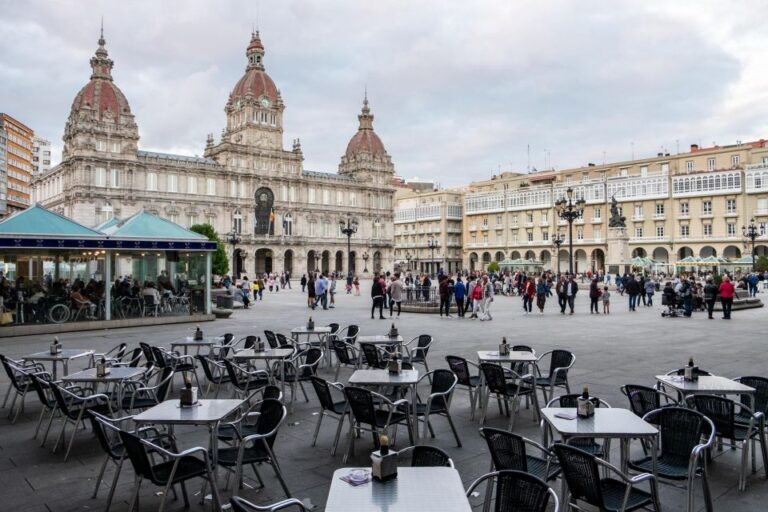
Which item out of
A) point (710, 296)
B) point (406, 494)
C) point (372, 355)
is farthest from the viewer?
point (710, 296)

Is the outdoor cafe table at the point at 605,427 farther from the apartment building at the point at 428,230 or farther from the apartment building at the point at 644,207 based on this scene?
the apartment building at the point at 428,230

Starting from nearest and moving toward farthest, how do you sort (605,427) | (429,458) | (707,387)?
(429,458), (605,427), (707,387)

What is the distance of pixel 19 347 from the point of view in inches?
513

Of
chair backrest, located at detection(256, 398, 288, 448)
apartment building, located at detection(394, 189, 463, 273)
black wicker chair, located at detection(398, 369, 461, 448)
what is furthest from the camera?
apartment building, located at detection(394, 189, 463, 273)

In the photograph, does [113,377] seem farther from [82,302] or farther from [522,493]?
[82,302]

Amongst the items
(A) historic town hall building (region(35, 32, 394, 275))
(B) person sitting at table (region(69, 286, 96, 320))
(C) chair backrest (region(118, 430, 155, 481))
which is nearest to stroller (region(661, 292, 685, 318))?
(B) person sitting at table (region(69, 286, 96, 320))

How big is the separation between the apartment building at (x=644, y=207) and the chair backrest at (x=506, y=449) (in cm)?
6204

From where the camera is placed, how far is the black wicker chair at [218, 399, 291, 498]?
446cm

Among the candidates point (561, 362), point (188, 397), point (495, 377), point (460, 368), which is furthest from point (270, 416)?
point (561, 362)

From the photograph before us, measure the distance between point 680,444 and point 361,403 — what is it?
2614mm

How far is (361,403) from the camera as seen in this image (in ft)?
17.4

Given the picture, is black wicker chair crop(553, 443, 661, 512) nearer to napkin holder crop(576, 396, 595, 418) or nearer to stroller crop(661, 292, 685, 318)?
napkin holder crop(576, 396, 595, 418)

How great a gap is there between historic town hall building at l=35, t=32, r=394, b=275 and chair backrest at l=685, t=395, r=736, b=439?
58.1 metres

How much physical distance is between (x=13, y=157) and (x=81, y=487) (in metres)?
106
